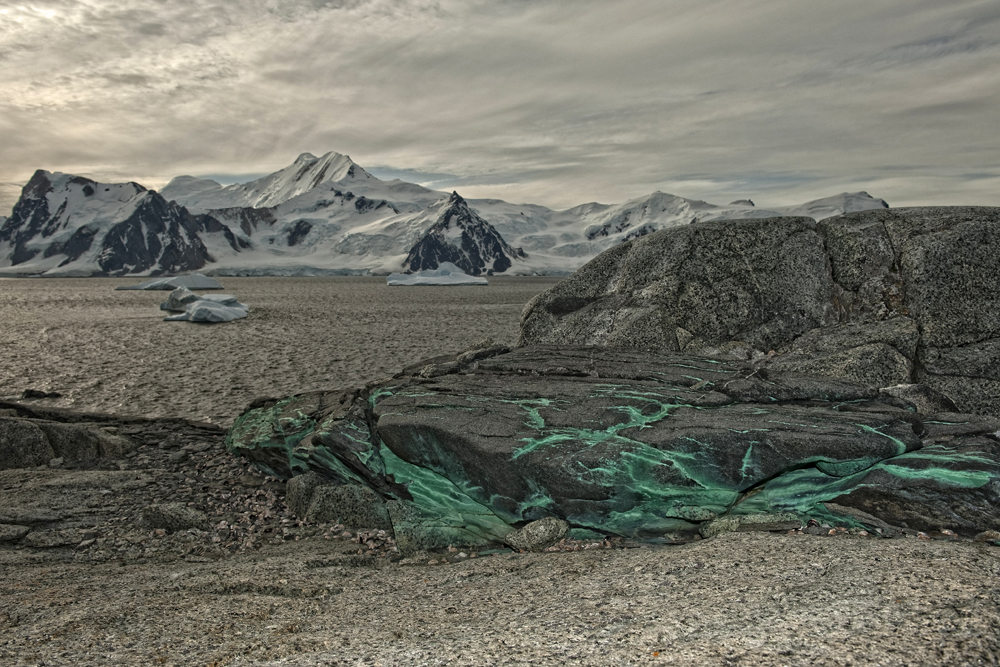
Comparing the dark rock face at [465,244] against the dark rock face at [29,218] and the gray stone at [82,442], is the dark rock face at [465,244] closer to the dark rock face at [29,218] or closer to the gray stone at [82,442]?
the dark rock face at [29,218]

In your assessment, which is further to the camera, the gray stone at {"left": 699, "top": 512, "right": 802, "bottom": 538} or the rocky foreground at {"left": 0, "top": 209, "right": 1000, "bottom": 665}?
the gray stone at {"left": 699, "top": 512, "right": 802, "bottom": 538}

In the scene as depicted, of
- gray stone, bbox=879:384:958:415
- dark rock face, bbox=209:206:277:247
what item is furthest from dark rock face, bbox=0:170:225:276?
gray stone, bbox=879:384:958:415

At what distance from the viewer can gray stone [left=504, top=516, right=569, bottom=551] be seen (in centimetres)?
482

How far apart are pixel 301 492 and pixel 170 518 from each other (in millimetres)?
1177

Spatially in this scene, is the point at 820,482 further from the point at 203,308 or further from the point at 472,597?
the point at 203,308

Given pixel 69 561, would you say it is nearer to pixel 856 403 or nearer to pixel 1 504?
pixel 1 504

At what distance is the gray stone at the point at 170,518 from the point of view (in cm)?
554

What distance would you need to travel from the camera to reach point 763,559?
12.5ft

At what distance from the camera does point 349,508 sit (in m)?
5.80

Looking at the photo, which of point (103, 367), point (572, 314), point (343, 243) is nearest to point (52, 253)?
point (343, 243)

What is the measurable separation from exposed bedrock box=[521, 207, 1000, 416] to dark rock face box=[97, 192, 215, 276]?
159004 mm

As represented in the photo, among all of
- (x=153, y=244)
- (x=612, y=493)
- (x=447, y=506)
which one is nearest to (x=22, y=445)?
(x=447, y=506)

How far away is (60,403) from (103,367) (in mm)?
3919

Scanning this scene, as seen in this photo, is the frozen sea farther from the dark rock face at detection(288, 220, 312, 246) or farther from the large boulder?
the dark rock face at detection(288, 220, 312, 246)
